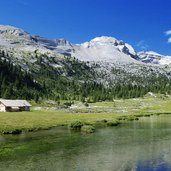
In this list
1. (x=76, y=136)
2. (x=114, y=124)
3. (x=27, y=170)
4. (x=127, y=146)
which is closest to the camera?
(x=27, y=170)

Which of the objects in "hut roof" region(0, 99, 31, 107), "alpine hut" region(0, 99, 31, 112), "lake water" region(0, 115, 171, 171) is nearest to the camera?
"lake water" region(0, 115, 171, 171)

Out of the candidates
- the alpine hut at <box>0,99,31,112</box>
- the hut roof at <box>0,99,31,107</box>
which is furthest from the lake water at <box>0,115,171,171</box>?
the hut roof at <box>0,99,31,107</box>

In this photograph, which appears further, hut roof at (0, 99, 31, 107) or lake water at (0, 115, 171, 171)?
hut roof at (0, 99, 31, 107)

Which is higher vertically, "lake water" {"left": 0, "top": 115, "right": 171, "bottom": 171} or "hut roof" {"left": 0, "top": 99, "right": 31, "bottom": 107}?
"hut roof" {"left": 0, "top": 99, "right": 31, "bottom": 107}

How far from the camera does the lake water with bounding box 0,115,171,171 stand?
44.6 meters

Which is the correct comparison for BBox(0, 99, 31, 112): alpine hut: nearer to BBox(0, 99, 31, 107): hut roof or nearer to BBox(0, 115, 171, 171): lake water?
BBox(0, 99, 31, 107): hut roof

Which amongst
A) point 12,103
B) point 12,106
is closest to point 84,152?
point 12,106

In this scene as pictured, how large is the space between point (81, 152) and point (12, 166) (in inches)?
532

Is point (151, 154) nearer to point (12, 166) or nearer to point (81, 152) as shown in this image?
point (81, 152)

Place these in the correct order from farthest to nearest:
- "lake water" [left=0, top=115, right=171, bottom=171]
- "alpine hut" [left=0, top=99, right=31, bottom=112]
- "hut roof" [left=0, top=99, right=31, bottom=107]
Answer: "hut roof" [left=0, top=99, right=31, bottom=107] < "alpine hut" [left=0, top=99, right=31, bottom=112] < "lake water" [left=0, top=115, right=171, bottom=171]

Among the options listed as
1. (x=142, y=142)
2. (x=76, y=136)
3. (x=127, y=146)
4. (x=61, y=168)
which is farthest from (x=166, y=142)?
(x=61, y=168)

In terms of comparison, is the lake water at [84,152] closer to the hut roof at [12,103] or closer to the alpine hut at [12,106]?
the alpine hut at [12,106]

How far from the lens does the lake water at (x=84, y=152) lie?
4462cm

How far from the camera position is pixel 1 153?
171 ft
